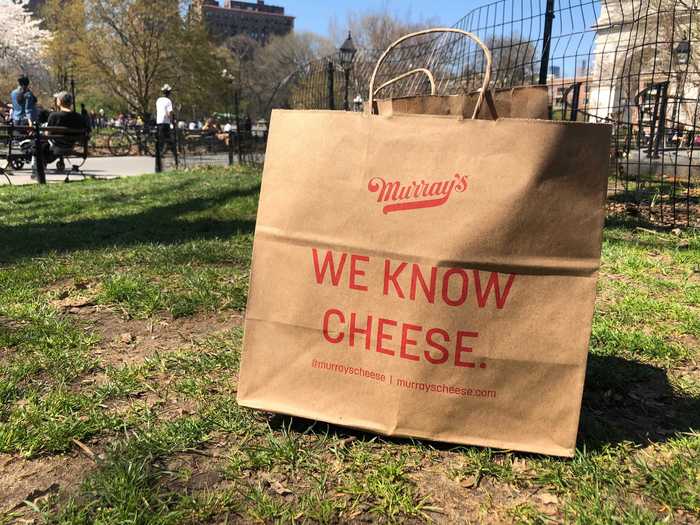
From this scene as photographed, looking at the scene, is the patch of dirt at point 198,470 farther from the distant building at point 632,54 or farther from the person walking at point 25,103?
the person walking at point 25,103

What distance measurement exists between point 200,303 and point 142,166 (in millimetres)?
11724

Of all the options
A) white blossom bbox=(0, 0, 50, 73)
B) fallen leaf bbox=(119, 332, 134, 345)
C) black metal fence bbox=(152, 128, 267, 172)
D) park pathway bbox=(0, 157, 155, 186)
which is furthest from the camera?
white blossom bbox=(0, 0, 50, 73)

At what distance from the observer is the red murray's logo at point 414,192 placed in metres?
1.63

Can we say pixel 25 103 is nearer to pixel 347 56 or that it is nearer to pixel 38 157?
pixel 38 157

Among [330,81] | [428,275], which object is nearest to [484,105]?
[428,275]

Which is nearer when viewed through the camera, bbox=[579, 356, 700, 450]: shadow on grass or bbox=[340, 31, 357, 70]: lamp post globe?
bbox=[579, 356, 700, 450]: shadow on grass

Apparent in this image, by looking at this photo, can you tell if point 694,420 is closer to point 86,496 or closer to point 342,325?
point 342,325

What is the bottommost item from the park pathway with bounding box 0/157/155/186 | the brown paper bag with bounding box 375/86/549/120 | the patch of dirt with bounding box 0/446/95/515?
the patch of dirt with bounding box 0/446/95/515

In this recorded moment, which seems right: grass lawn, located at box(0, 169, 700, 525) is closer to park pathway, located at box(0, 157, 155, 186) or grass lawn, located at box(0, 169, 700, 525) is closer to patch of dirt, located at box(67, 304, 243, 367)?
patch of dirt, located at box(67, 304, 243, 367)

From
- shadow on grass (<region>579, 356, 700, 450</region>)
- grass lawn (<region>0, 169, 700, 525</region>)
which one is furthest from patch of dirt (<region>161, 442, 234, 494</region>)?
shadow on grass (<region>579, 356, 700, 450</region>)

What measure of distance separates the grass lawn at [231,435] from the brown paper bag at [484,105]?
1054mm

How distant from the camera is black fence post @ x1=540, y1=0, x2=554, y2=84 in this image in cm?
498

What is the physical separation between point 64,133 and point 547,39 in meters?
8.36

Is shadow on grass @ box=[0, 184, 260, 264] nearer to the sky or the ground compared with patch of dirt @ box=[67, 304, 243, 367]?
nearer to the sky
